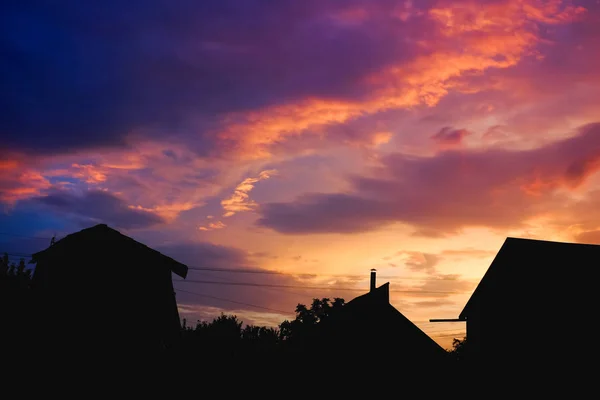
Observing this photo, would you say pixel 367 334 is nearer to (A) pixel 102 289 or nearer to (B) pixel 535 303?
(A) pixel 102 289

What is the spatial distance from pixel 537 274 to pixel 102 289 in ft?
69.9

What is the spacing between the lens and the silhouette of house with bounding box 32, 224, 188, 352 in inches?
815

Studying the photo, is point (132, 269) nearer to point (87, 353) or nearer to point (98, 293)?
point (98, 293)

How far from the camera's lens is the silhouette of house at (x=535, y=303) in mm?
25578

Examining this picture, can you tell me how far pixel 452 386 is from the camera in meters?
18.8

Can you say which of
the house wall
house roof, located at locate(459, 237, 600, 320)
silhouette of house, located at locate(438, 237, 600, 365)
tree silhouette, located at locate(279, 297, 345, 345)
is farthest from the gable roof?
tree silhouette, located at locate(279, 297, 345, 345)

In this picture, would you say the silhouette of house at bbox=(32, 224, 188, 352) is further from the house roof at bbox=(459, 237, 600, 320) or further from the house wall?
the house roof at bbox=(459, 237, 600, 320)

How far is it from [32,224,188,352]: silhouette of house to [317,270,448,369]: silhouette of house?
868cm

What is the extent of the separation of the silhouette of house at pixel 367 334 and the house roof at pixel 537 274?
1237 cm

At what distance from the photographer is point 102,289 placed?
71.2ft

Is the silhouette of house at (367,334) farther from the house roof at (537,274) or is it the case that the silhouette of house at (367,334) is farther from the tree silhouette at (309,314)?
the tree silhouette at (309,314)

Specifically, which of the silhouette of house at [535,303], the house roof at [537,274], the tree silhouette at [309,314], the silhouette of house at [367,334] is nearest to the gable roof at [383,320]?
Answer: the silhouette of house at [367,334]

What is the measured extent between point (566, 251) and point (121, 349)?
22.3 metres

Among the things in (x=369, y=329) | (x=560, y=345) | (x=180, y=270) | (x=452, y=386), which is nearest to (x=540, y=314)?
(x=560, y=345)
